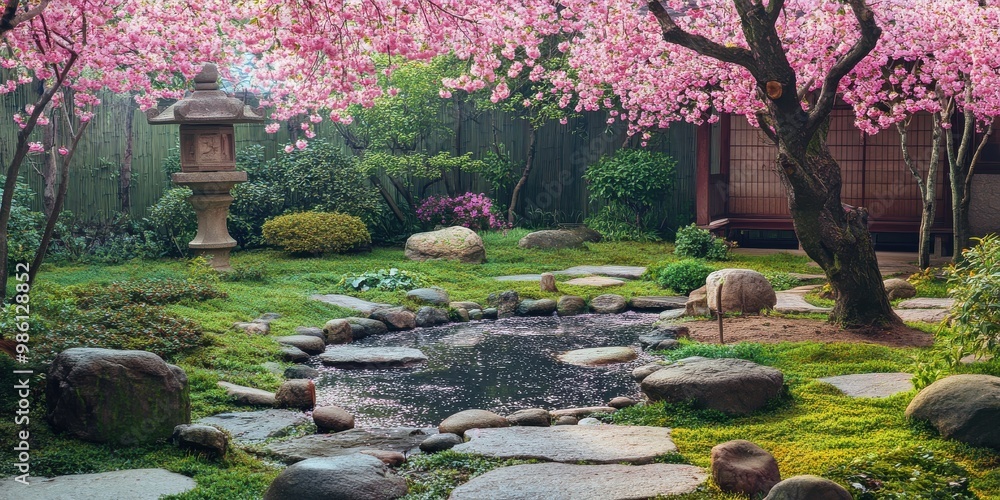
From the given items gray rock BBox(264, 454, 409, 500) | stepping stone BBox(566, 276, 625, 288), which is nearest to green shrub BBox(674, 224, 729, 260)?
stepping stone BBox(566, 276, 625, 288)

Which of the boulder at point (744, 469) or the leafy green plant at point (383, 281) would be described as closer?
the boulder at point (744, 469)

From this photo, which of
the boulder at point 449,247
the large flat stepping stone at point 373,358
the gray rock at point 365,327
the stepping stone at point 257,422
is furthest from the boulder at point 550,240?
the stepping stone at point 257,422

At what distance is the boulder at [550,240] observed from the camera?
45.4 ft

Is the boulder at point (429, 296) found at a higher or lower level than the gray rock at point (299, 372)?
higher

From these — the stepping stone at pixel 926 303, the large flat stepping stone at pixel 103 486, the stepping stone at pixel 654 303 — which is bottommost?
the large flat stepping stone at pixel 103 486

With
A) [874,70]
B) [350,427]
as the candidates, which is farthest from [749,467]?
[874,70]

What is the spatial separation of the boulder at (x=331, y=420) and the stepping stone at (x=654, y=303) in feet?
16.1

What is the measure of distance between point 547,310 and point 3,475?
6.14 m

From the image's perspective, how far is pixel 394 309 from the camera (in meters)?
9.24

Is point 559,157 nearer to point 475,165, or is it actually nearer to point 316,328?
point 475,165

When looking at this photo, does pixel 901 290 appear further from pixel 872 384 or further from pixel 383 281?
pixel 383 281

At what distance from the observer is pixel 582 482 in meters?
4.18

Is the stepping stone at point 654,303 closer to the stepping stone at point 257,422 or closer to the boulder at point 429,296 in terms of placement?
the boulder at point 429,296

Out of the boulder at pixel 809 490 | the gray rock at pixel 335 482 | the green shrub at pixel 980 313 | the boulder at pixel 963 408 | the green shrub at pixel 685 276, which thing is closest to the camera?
the boulder at pixel 809 490
